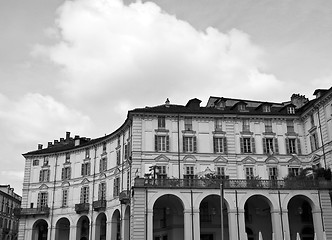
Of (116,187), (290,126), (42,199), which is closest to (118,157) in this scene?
(116,187)

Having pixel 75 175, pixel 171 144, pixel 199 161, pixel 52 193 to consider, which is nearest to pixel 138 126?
pixel 171 144

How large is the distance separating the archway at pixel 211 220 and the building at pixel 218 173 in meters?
0.10

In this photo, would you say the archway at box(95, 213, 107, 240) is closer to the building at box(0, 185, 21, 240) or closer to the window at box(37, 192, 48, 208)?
the window at box(37, 192, 48, 208)

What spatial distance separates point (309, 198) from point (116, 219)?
73.8ft

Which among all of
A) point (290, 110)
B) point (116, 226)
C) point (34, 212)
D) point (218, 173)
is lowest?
point (116, 226)

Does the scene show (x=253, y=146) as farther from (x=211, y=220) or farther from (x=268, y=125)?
(x=211, y=220)

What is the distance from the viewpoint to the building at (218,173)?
39812mm

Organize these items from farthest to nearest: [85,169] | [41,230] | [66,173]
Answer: [41,230] → [66,173] → [85,169]

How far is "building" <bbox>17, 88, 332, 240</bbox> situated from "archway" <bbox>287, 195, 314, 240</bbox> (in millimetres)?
104

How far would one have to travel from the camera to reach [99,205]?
5262cm

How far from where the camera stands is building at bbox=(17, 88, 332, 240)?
39.8 meters

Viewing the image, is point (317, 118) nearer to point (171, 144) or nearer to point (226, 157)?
point (226, 157)

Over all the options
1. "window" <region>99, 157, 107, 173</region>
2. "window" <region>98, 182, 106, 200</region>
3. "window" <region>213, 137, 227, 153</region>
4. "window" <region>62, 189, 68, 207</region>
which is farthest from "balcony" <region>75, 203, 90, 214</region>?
"window" <region>213, 137, 227, 153</region>

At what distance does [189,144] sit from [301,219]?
14.2 m
